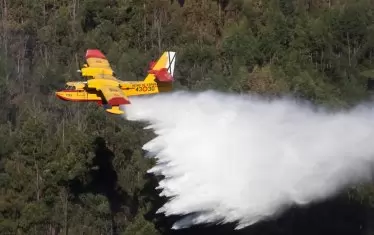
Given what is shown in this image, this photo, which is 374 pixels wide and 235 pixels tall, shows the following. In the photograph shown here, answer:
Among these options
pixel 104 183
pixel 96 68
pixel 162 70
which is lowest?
pixel 104 183

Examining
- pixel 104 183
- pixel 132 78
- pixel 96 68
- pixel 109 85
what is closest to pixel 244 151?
pixel 109 85

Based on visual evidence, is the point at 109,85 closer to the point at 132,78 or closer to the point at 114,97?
the point at 114,97

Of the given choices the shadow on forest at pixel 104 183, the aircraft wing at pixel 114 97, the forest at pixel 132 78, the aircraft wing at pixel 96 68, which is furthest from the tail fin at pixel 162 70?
the shadow on forest at pixel 104 183

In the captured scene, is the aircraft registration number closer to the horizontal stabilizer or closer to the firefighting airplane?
the firefighting airplane

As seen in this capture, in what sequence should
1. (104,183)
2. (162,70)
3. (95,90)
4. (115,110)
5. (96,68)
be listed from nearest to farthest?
(115,110) → (95,90) → (96,68) → (162,70) → (104,183)

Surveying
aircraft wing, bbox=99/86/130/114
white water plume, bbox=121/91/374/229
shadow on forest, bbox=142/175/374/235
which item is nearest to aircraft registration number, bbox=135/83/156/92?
white water plume, bbox=121/91/374/229

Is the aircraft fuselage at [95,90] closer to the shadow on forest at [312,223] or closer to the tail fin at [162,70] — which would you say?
the tail fin at [162,70]

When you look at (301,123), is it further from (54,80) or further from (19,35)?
(19,35)

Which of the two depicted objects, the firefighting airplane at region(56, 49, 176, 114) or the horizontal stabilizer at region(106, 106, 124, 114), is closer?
the horizontal stabilizer at region(106, 106, 124, 114)
